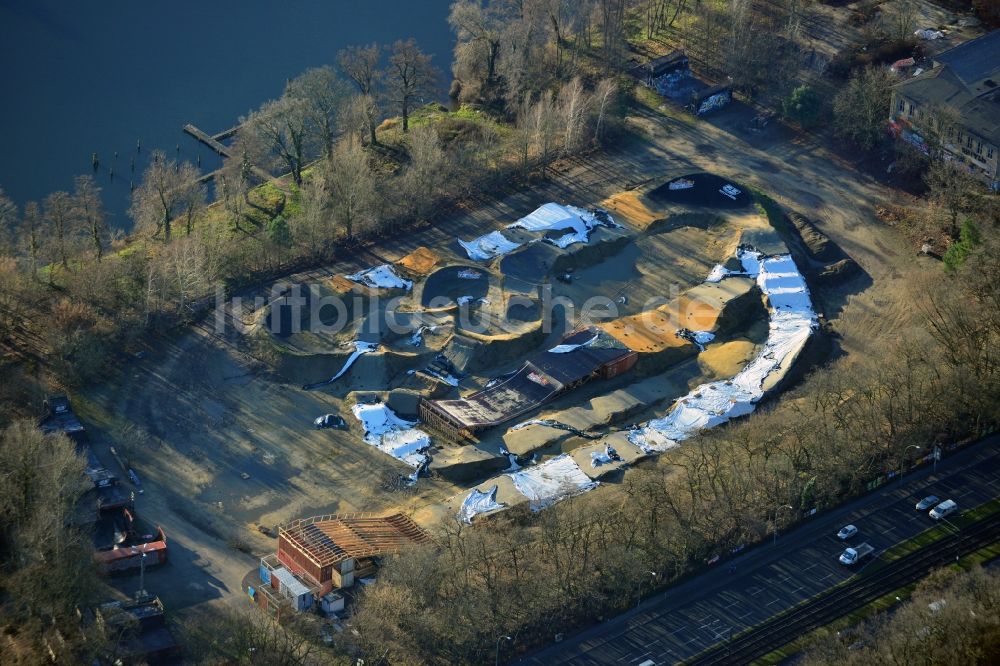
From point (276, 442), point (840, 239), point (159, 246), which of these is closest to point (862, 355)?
point (840, 239)

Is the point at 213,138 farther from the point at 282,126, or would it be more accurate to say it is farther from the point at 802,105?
the point at 802,105

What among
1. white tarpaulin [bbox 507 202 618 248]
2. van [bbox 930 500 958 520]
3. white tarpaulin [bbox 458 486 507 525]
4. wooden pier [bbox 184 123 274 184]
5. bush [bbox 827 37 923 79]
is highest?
bush [bbox 827 37 923 79]

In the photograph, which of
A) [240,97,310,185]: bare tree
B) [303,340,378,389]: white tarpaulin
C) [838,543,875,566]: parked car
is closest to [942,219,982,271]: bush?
[838,543,875,566]: parked car

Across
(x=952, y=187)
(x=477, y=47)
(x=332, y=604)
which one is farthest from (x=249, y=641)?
(x=477, y=47)

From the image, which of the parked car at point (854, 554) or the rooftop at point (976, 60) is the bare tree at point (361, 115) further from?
the parked car at point (854, 554)

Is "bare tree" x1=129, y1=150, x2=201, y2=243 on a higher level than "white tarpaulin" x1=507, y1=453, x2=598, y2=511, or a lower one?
higher

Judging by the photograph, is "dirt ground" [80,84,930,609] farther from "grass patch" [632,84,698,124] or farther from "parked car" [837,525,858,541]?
"parked car" [837,525,858,541]

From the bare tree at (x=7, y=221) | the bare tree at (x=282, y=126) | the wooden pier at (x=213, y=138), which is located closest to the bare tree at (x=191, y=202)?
the bare tree at (x=282, y=126)
